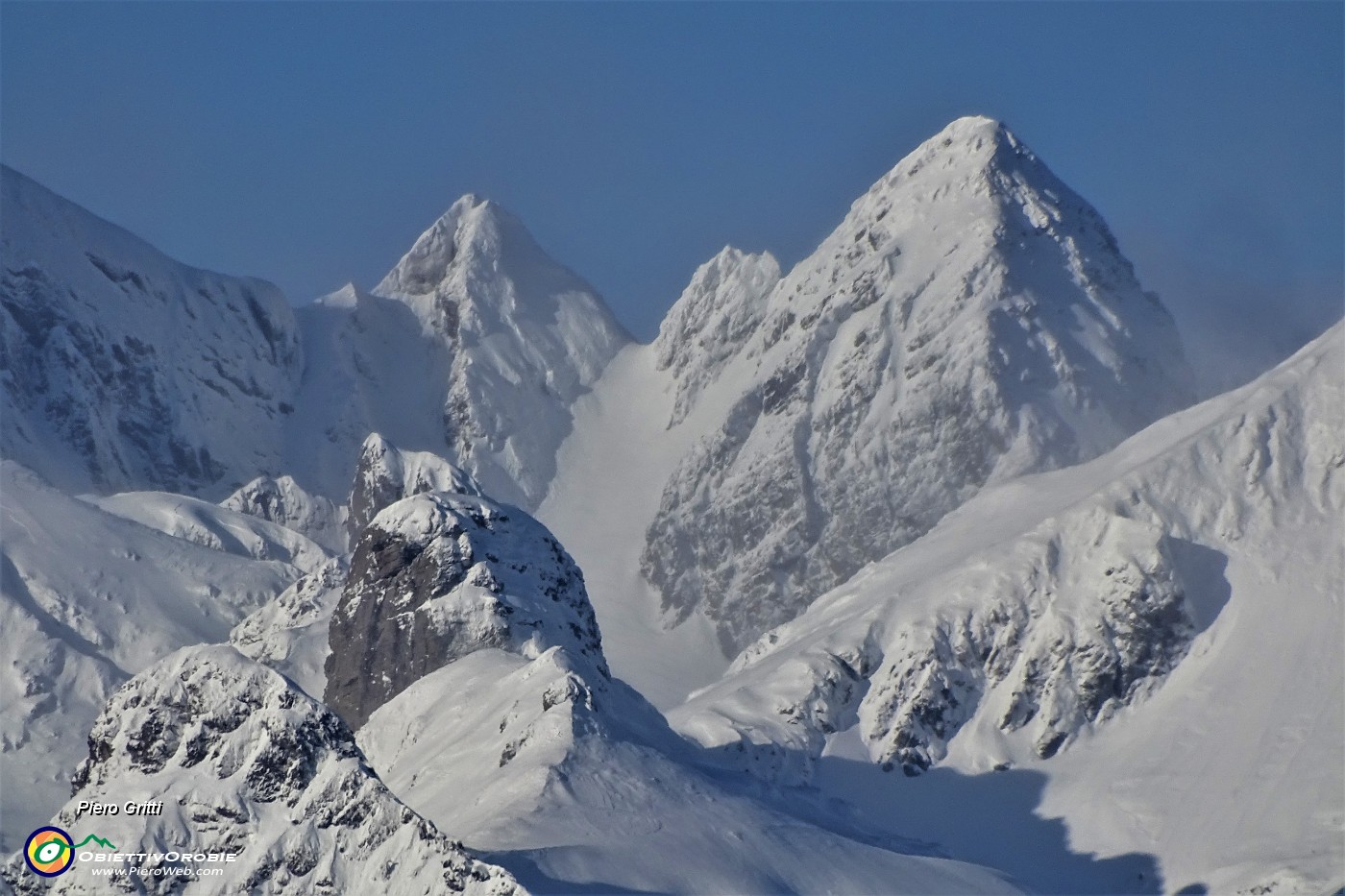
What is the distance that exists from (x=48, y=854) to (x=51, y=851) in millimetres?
271

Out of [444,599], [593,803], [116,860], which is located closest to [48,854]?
[116,860]

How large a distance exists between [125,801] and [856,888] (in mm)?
38607

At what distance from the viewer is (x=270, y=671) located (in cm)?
13725

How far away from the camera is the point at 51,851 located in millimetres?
130375

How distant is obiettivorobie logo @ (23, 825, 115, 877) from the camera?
129250 millimetres

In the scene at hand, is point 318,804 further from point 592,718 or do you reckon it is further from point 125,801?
point 592,718

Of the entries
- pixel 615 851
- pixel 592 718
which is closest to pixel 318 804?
pixel 615 851

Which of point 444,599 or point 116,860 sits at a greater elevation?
point 444,599

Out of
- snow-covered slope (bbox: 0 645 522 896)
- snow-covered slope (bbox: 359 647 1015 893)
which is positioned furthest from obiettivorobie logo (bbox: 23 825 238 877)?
snow-covered slope (bbox: 359 647 1015 893)

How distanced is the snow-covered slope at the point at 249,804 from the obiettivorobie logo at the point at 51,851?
409 millimetres

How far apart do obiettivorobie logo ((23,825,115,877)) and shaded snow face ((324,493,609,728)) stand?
52573 millimetres
